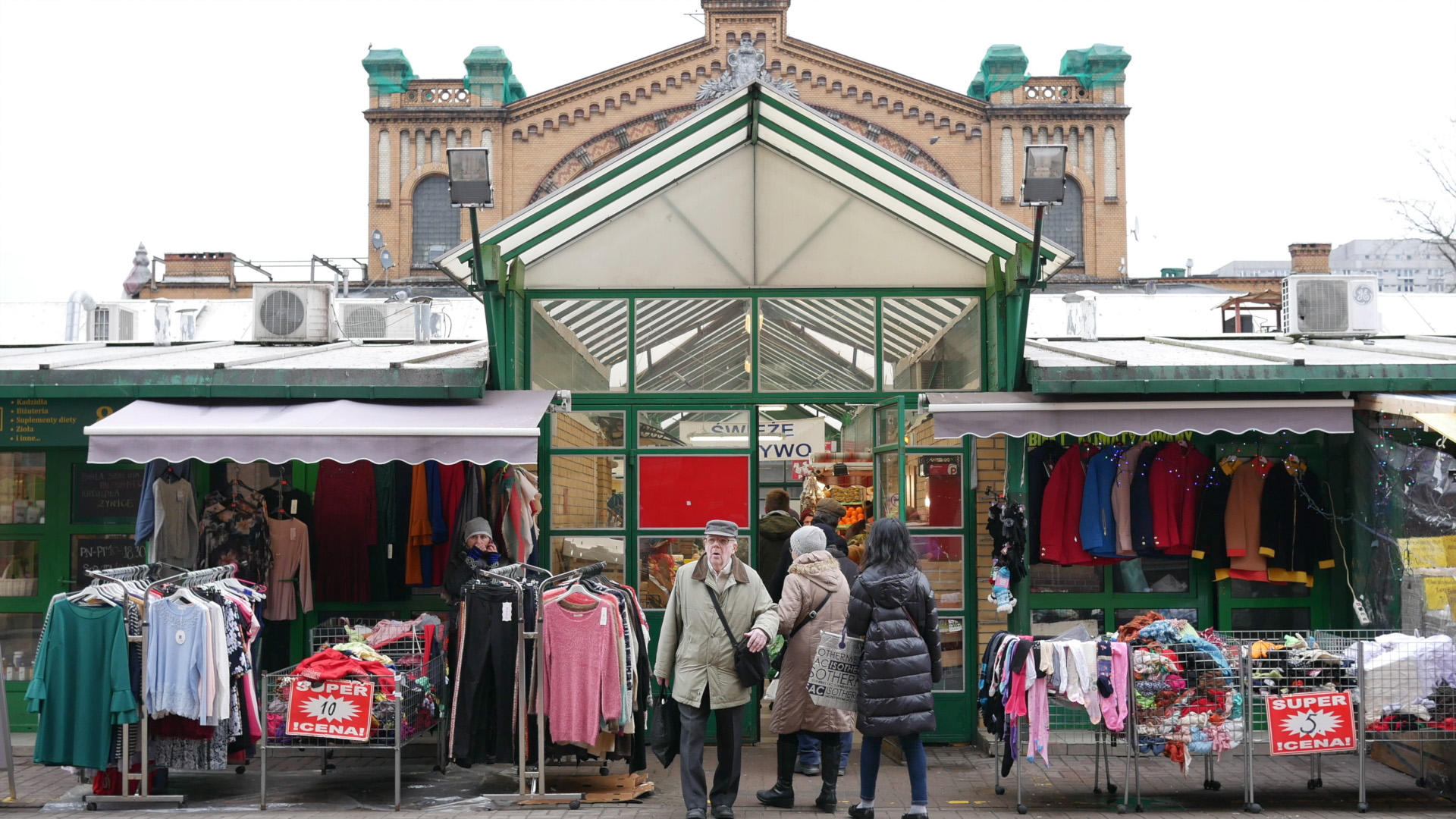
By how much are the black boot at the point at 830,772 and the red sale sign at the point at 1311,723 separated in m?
2.73

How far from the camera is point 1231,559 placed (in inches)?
376

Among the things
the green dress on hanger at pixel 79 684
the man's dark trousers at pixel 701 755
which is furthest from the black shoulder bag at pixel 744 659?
the green dress on hanger at pixel 79 684

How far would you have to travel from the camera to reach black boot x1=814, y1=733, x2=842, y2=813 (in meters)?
7.60

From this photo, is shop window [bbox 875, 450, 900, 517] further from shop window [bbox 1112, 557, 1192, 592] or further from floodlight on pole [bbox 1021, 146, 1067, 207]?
floodlight on pole [bbox 1021, 146, 1067, 207]

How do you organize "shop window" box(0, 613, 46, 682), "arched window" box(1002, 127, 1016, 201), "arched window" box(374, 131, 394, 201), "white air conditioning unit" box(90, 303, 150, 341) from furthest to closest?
"arched window" box(374, 131, 394, 201)
"arched window" box(1002, 127, 1016, 201)
"white air conditioning unit" box(90, 303, 150, 341)
"shop window" box(0, 613, 46, 682)

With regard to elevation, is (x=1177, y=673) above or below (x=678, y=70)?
below

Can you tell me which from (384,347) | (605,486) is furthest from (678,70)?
(605,486)

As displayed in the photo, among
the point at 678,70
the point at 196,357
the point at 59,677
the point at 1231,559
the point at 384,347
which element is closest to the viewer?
the point at 59,677

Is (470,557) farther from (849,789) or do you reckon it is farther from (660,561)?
(849,789)

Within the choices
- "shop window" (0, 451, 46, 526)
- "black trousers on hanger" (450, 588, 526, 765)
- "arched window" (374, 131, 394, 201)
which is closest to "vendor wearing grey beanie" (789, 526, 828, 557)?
"black trousers on hanger" (450, 588, 526, 765)

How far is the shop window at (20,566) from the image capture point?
32.8 ft

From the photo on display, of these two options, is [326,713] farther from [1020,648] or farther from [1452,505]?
[1452,505]

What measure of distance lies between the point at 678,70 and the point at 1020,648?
2980 centimetres

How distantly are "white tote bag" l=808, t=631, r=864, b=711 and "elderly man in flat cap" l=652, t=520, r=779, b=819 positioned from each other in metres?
0.36
